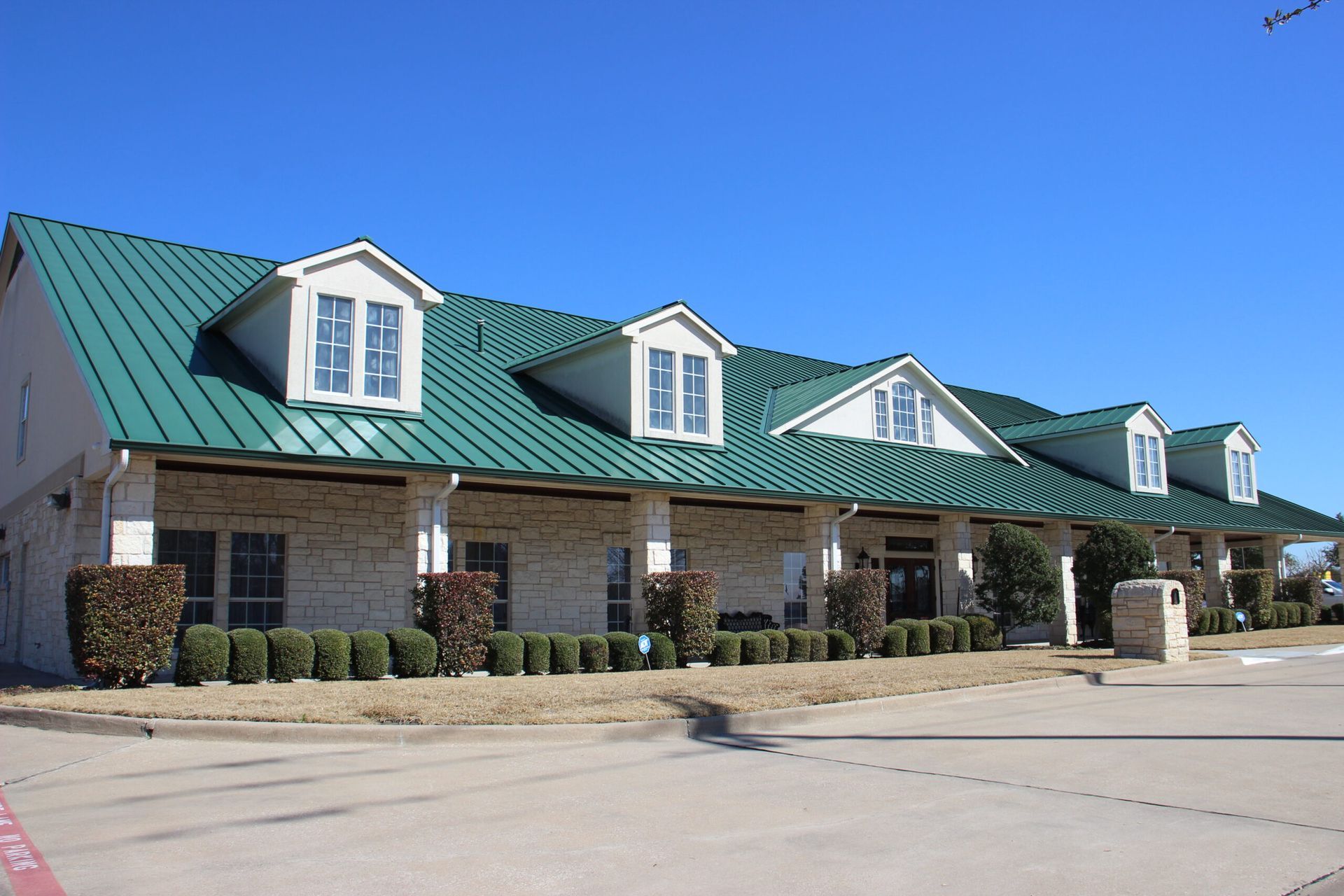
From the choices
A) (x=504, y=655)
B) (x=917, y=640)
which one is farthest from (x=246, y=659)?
(x=917, y=640)

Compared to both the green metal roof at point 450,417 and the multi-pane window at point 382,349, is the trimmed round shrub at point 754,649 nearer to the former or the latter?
the green metal roof at point 450,417

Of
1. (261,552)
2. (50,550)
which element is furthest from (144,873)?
(50,550)

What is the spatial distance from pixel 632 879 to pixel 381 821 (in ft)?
6.21

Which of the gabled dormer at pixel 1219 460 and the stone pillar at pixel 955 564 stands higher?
the gabled dormer at pixel 1219 460

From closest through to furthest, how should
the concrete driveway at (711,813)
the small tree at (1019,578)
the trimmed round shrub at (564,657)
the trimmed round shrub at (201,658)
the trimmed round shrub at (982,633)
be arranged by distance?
the concrete driveway at (711,813), the trimmed round shrub at (201,658), the trimmed round shrub at (564,657), the trimmed round shrub at (982,633), the small tree at (1019,578)

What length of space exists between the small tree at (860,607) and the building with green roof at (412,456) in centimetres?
64

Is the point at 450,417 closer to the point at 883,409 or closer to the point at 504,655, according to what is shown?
the point at 504,655

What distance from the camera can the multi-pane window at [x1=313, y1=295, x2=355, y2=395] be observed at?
1587 centimetres

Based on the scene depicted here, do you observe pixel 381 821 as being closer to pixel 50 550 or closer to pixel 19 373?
pixel 50 550

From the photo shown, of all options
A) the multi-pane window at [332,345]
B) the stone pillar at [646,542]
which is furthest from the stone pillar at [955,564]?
the multi-pane window at [332,345]

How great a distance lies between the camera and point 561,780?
25.1 feet

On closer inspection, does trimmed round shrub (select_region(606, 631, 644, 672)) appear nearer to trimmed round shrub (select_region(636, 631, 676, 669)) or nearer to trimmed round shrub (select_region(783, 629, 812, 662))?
trimmed round shrub (select_region(636, 631, 676, 669))

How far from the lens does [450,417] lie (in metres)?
17.1

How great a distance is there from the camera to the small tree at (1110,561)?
2344 centimetres
